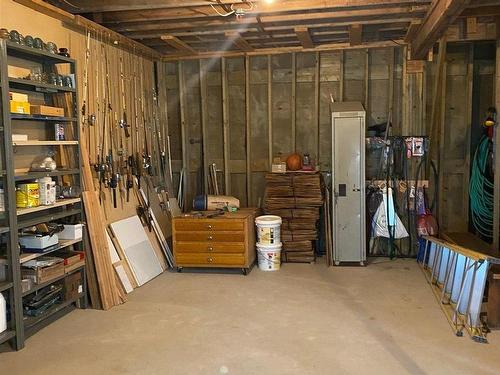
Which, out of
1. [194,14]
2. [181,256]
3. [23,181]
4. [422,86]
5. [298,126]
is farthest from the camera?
[298,126]

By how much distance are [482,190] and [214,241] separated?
334 centimetres

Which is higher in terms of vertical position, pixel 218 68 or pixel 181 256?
pixel 218 68

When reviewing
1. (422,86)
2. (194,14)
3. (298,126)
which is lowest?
(298,126)

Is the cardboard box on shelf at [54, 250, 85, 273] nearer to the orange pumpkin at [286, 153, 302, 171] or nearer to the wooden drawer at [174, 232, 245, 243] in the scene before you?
the wooden drawer at [174, 232, 245, 243]

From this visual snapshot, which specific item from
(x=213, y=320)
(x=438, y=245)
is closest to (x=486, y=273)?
(x=438, y=245)

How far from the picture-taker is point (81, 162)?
4242 millimetres

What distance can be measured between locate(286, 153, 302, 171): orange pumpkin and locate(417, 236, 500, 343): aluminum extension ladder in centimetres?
187

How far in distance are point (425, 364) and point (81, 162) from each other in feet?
10.6

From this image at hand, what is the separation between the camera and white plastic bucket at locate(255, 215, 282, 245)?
18.2 ft

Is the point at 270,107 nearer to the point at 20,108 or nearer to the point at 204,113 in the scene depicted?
the point at 204,113

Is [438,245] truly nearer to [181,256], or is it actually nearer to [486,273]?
[486,273]

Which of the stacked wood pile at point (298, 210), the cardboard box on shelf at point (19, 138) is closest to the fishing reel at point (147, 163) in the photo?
the stacked wood pile at point (298, 210)

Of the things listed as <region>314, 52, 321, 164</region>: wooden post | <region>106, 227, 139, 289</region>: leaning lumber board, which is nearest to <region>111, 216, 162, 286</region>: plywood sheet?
<region>106, 227, 139, 289</region>: leaning lumber board

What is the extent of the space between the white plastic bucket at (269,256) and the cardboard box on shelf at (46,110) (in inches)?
107
